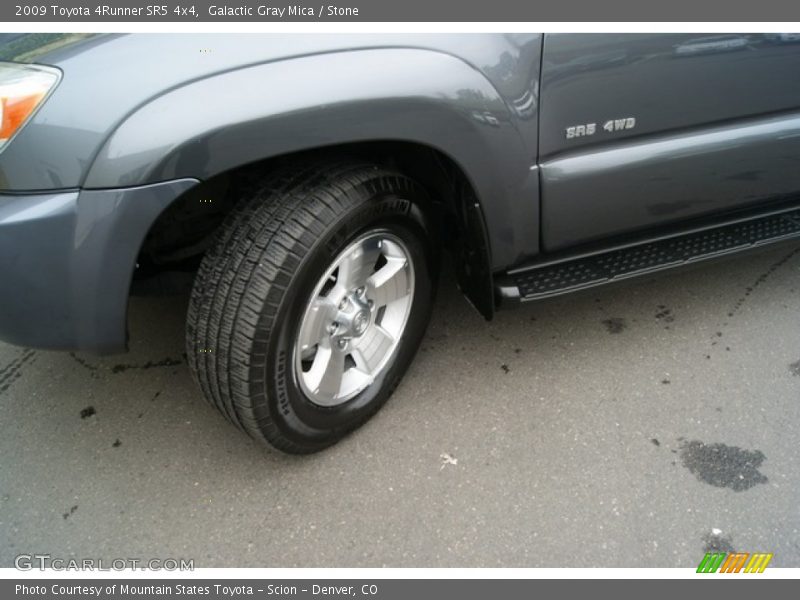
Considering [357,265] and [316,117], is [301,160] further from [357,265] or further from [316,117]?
[357,265]

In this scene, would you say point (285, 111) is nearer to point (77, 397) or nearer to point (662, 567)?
point (77, 397)

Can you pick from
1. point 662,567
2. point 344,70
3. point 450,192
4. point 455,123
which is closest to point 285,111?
point 344,70

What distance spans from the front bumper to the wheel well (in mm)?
295

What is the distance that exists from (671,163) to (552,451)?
1044 mm

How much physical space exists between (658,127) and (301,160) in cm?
116

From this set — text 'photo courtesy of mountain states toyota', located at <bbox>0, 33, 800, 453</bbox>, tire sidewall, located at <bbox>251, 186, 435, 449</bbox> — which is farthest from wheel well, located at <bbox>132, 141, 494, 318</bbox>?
tire sidewall, located at <bbox>251, 186, 435, 449</bbox>

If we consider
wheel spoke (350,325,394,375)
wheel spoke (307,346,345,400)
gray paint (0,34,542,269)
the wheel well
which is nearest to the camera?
gray paint (0,34,542,269)

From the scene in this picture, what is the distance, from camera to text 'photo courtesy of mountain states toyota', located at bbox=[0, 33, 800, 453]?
1.45 m

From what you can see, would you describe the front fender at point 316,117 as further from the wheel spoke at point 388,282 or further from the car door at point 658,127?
the wheel spoke at point 388,282

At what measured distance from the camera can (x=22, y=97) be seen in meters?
1.46

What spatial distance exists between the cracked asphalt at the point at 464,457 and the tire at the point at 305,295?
0.82 feet

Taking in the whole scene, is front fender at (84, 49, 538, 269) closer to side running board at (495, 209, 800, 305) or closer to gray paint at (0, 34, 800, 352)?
gray paint at (0, 34, 800, 352)

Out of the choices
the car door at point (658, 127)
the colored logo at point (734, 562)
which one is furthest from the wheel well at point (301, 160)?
the colored logo at point (734, 562)

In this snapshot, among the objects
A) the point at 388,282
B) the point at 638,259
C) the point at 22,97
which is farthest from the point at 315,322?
the point at 638,259
